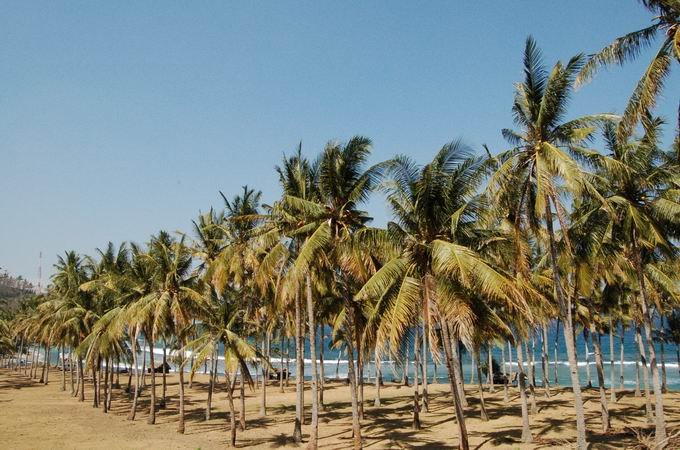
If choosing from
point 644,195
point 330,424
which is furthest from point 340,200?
point 330,424

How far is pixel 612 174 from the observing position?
1827cm

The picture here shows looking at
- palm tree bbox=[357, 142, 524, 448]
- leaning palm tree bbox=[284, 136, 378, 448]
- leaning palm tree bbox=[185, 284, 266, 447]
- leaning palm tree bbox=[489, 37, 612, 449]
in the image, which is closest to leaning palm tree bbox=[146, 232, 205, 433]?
leaning palm tree bbox=[185, 284, 266, 447]

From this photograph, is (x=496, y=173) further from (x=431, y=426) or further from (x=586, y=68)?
(x=431, y=426)

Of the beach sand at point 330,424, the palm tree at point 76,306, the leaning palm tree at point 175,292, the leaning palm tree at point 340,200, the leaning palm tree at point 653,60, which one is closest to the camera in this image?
the leaning palm tree at point 653,60

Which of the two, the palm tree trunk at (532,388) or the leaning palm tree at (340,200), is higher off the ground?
the leaning palm tree at (340,200)

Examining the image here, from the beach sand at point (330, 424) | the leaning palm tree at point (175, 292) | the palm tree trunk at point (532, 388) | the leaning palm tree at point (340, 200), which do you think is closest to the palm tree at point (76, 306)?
the beach sand at point (330, 424)

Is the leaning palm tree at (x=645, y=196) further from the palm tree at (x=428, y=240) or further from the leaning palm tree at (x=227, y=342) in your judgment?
the leaning palm tree at (x=227, y=342)

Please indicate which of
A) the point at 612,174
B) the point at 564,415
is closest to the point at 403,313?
the point at 612,174

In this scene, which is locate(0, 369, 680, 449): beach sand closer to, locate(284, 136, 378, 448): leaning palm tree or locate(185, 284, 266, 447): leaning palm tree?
locate(185, 284, 266, 447): leaning palm tree

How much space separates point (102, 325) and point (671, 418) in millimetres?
34809

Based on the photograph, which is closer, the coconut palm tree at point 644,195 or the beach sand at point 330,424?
the coconut palm tree at point 644,195

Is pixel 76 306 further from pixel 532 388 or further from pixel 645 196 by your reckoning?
pixel 645 196

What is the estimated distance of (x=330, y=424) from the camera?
2877cm

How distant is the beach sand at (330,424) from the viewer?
76.0ft
